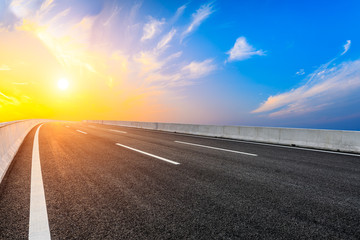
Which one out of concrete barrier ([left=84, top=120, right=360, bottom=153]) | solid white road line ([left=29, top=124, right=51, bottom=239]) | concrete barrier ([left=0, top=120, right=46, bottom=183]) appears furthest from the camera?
concrete barrier ([left=84, top=120, right=360, bottom=153])

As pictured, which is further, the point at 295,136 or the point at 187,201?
the point at 295,136

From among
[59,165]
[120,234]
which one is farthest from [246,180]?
[59,165]

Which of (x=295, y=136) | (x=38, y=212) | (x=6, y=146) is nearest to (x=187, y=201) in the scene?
(x=38, y=212)

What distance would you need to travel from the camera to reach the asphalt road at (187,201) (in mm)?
2184

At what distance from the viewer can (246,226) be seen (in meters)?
2.25

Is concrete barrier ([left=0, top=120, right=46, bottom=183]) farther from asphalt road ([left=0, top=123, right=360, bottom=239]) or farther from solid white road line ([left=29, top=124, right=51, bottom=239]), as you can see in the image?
solid white road line ([left=29, top=124, right=51, bottom=239])

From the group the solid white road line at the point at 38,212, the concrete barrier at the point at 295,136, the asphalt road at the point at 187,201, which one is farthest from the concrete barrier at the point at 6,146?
the concrete barrier at the point at 295,136

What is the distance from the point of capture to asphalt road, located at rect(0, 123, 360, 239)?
7.16 ft

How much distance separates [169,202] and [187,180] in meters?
1.03

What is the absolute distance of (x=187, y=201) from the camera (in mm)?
2900

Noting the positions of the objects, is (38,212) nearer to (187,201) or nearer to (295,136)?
(187,201)

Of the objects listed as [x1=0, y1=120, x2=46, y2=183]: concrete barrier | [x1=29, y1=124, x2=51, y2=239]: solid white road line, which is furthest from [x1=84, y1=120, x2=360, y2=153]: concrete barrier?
[x1=0, y1=120, x2=46, y2=183]: concrete barrier

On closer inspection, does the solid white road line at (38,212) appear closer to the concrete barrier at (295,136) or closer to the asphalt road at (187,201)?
the asphalt road at (187,201)

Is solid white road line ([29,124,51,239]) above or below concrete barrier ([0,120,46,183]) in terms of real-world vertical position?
below
